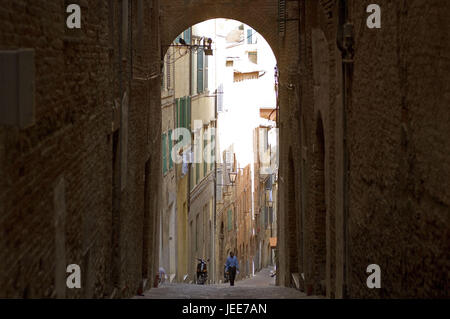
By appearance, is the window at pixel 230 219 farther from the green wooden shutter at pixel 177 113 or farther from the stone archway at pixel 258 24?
the stone archway at pixel 258 24

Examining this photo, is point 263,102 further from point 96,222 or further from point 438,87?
point 438,87

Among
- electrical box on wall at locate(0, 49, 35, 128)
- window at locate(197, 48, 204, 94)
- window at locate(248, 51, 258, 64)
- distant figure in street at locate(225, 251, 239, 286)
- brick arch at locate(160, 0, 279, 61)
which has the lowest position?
distant figure in street at locate(225, 251, 239, 286)

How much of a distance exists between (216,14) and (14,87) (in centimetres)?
1334

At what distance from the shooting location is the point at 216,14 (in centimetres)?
1720

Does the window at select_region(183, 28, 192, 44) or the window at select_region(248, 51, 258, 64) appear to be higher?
the window at select_region(248, 51, 258, 64)

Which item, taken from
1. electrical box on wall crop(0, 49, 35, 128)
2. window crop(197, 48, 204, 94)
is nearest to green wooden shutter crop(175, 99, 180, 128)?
window crop(197, 48, 204, 94)

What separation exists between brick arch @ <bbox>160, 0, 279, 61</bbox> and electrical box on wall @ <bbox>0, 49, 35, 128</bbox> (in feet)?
41.0

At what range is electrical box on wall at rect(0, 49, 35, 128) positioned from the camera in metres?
4.12

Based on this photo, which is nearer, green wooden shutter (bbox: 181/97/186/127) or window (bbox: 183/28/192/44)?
window (bbox: 183/28/192/44)

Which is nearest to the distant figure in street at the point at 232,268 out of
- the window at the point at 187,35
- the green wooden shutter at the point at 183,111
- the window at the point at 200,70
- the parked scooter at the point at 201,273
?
the parked scooter at the point at 201,273

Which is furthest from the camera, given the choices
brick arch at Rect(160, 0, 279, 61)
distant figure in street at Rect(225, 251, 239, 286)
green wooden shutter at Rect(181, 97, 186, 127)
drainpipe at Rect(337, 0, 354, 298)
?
green wooden shutter at Rect(181, 97, 186, 127)

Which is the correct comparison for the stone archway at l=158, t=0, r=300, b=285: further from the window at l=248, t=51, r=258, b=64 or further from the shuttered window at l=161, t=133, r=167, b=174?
the window at l=248, t=51, r=258, b=64

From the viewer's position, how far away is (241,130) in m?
37.4
